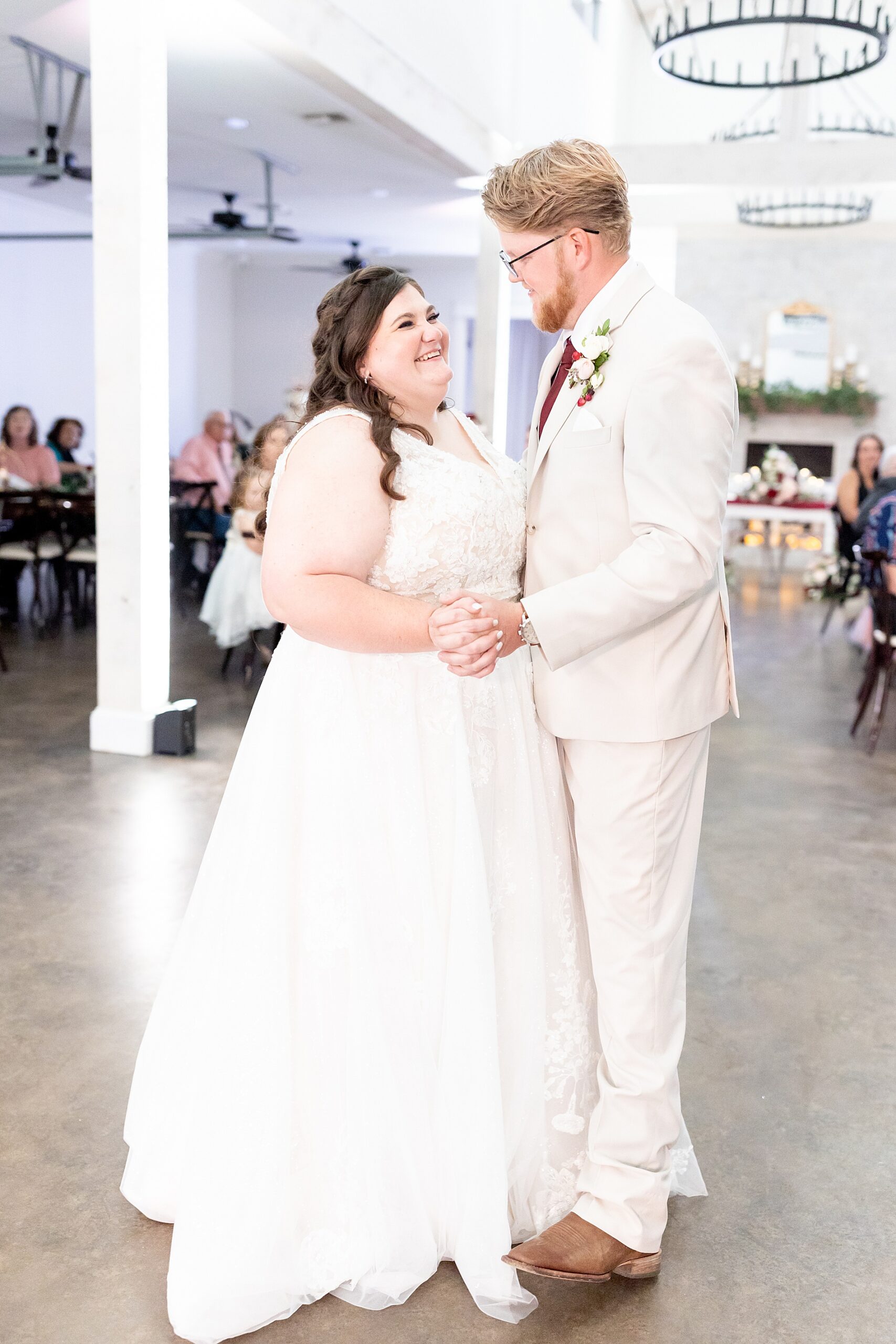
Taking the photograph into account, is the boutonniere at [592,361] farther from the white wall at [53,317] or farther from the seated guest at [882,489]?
the white wall at [53,317]

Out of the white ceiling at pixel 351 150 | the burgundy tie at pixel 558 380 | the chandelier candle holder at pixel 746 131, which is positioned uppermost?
the chandelier candle holder at pixel 746 131

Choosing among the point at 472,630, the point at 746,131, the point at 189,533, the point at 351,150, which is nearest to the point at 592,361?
the point at 472,630

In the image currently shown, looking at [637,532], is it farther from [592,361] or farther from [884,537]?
[884,537]

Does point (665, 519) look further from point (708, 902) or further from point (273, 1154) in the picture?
point (708, 902)

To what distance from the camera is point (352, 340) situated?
2.10 meters

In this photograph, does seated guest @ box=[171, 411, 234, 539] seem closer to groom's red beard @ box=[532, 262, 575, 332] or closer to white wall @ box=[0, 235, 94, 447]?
white wall @ box=[0, 235, 94, 447]

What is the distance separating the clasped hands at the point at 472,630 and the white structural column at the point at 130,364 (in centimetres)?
351

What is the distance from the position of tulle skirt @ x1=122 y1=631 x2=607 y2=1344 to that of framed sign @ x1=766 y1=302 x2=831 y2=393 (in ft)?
49.6

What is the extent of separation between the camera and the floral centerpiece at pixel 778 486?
541 inches

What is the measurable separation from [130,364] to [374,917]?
3.64 metres

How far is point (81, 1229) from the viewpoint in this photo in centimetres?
221

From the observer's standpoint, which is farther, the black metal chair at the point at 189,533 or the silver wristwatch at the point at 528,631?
the black metal chair at the point at 189,533

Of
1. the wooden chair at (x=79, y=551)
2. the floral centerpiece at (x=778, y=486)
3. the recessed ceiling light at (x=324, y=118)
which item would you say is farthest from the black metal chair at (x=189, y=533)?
the floral centerpiece at (x=778, y=486)

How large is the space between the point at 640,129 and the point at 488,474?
48.0ft
